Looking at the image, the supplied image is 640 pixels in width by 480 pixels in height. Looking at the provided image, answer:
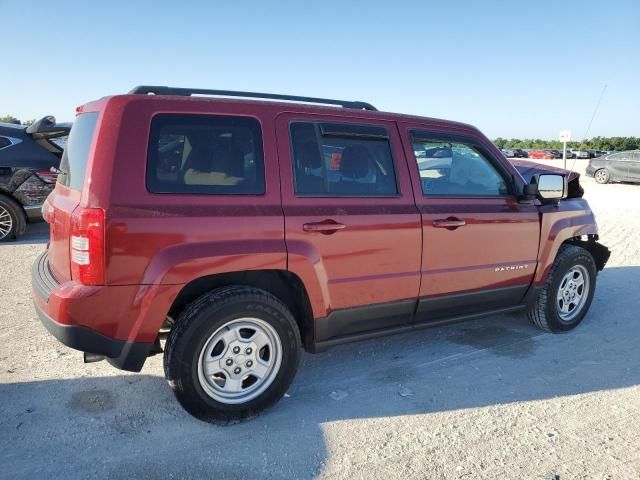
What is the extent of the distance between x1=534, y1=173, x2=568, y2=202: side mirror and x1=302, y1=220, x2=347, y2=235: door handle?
186 centimetres

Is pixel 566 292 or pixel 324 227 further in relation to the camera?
pixel 566 292

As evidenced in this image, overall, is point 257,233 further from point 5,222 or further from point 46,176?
point 5,222

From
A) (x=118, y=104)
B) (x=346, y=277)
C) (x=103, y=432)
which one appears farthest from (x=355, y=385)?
(x=118, y=104)

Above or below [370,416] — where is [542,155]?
above

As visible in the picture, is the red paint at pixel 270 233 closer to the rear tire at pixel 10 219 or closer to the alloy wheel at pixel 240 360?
the alloy wheel at pixel 240 360

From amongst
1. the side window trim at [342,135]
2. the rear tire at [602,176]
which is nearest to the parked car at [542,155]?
the rear tire at [602,176]

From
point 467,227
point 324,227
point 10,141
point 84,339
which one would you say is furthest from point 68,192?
point 10,141

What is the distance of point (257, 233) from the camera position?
9.30 feet

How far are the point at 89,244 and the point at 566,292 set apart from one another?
403cm

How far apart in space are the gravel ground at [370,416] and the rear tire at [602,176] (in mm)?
18836

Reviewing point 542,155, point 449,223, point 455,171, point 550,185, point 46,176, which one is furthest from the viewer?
point 542,155

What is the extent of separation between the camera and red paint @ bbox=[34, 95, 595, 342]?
2.55 meters

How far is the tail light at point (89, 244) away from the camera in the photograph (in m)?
2.48

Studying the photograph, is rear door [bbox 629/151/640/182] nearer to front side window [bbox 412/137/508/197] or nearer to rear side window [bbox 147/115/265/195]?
front side window [bbox 412/137/508/197]
